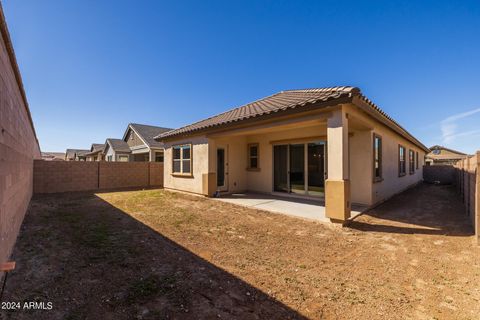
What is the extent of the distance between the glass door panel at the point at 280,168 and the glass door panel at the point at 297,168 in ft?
0.98

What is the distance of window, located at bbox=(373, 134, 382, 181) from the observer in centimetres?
788

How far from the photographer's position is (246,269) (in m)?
3.24

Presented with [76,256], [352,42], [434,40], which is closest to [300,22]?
[352,42]

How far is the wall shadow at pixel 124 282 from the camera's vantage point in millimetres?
2221

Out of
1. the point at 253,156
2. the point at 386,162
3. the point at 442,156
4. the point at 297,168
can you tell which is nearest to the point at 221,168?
the point at 253,156

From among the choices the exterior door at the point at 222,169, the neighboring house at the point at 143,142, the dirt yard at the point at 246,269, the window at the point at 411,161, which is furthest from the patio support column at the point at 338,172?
the neighboring house at the point at 143,142

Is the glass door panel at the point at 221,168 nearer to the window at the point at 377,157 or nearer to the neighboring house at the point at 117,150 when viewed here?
the window at the point at 377,157

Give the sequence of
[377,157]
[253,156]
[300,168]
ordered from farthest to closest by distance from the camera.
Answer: [253,156] < [300,168] < [377,157]

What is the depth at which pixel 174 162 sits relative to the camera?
12.4 m

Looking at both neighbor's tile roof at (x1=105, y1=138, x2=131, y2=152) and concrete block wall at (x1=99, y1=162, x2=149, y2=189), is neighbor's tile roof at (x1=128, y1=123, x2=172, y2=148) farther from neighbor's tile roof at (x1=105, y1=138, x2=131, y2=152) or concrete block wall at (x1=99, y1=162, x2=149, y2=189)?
concrete block wall at (x1=99, y1=162, x2=149, y2=189)

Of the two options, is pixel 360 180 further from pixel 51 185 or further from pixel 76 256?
pixel 51 185

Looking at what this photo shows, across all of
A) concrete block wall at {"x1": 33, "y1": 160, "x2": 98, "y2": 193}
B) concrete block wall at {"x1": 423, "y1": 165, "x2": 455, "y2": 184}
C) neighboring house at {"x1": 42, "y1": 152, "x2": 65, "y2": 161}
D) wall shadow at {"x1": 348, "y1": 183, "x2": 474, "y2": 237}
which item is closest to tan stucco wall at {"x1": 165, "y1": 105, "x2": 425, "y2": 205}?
wall shadow at {"x1": 348, "y1": 183, "x2": 474, "y2": 237}

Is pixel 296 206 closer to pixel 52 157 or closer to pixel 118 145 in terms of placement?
pixel 118 145

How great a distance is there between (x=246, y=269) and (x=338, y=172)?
361 cm
